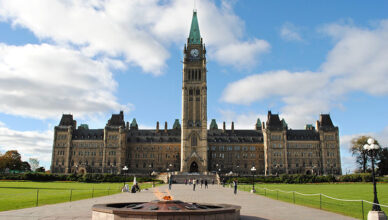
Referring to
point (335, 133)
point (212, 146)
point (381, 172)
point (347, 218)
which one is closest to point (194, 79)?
point (212, 146)

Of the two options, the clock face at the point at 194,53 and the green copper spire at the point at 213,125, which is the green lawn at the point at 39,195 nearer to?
the clock face at the point at 194,53

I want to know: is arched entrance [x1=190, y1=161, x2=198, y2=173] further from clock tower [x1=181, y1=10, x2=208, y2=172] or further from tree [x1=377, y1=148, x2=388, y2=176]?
tree [x1=377, y1=148, x2=388, y2=176]

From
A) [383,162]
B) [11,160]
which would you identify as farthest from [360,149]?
[11,160]

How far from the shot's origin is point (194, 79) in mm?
111312

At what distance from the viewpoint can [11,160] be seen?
12006 cm

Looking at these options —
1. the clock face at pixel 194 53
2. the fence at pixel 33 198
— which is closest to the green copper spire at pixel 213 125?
the clock face at pixel 194 53

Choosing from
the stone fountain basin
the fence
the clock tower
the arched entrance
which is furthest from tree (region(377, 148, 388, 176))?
the stone fountain basin

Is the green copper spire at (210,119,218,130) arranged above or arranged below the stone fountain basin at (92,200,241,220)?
above

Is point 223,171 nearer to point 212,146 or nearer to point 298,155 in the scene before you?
point 212,146

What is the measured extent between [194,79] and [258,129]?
43500mm

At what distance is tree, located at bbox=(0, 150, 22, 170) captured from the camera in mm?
116838

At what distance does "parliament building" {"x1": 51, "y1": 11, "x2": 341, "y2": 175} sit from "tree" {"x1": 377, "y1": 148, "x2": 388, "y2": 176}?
60.2 ft

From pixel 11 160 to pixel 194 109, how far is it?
219 ft

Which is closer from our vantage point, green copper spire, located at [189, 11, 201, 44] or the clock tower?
the clock tower
